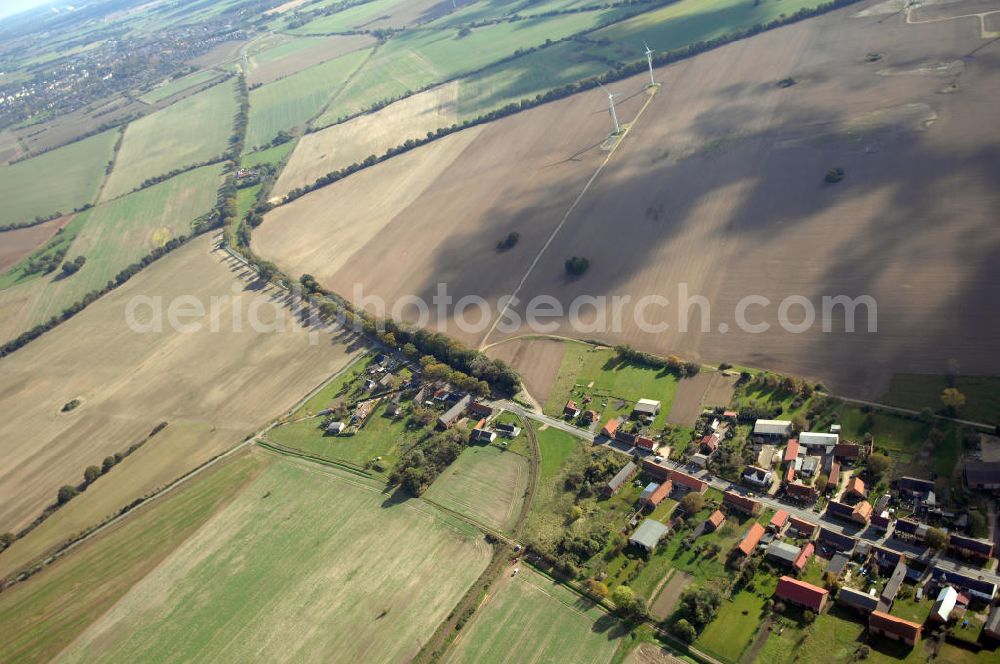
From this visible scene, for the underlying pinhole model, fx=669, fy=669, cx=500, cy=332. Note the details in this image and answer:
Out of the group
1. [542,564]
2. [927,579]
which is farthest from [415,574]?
[927,579]

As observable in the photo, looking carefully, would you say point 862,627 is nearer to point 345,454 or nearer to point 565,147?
point 345,454

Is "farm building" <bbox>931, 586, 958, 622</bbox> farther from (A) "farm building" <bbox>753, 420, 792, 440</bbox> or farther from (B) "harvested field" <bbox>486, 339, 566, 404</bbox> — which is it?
(B) "harvested field" <bbox>486, 339, 566, 404</bbox>

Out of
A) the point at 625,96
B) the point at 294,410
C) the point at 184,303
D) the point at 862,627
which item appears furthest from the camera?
the point at 625,96

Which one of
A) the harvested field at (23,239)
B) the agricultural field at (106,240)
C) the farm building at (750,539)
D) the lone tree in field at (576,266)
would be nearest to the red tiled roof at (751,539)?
the farm building at (750,539)

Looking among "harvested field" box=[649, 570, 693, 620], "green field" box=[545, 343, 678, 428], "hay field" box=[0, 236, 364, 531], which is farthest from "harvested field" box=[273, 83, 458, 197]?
"harvested field" box=[649, 570, 693, 620]

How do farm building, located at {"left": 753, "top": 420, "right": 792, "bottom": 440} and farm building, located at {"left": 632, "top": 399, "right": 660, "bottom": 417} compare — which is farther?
farm building, located at {"left": 632, "top": 399, "right": 660, "bottom": 417}

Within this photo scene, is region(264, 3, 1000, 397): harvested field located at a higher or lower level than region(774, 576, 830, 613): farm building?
higher
